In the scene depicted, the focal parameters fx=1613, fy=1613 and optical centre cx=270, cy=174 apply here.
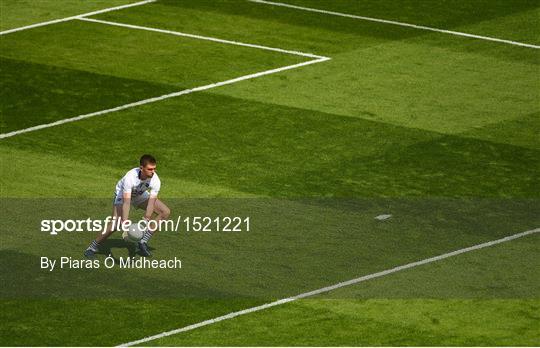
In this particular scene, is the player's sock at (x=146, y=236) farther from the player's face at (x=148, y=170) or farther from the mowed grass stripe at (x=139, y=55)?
the mowed grass stripe at (x=139, y=55)

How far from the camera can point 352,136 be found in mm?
25984

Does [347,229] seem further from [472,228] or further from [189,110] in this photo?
[189,110]

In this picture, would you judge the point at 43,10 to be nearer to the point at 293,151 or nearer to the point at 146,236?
the point at 293,151

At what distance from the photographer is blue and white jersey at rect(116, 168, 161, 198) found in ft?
66.3

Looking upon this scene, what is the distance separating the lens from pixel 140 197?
20.6 m

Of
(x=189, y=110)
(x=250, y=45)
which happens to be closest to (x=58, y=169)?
(x=189, y=110)

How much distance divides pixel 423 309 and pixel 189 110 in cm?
910

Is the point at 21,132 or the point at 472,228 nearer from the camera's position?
the point at 472,228

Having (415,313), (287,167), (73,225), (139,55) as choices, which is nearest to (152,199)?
(73,225)

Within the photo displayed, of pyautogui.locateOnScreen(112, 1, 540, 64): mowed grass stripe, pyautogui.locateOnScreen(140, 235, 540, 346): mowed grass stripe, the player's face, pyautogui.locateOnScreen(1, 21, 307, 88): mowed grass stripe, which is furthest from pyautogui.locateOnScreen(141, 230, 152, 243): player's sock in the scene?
pyautogui.locateOnScreen(112, 1, 540, 64): mowed grass stripe

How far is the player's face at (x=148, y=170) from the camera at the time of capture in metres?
20.0

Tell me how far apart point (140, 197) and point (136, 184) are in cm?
30

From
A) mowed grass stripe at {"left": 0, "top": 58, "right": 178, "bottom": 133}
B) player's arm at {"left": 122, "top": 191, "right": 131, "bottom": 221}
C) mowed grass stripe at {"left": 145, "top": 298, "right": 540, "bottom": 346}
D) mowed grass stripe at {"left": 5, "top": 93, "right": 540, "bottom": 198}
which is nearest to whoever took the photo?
mowed grass stripe at {"left": 145, "top": 298, "right": 540, "bottom": 346}

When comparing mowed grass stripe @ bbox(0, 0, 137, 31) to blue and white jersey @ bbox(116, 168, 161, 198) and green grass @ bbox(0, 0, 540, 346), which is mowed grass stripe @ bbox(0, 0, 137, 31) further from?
blue and white jersey @ bbox(116, 168, 161, 198)
